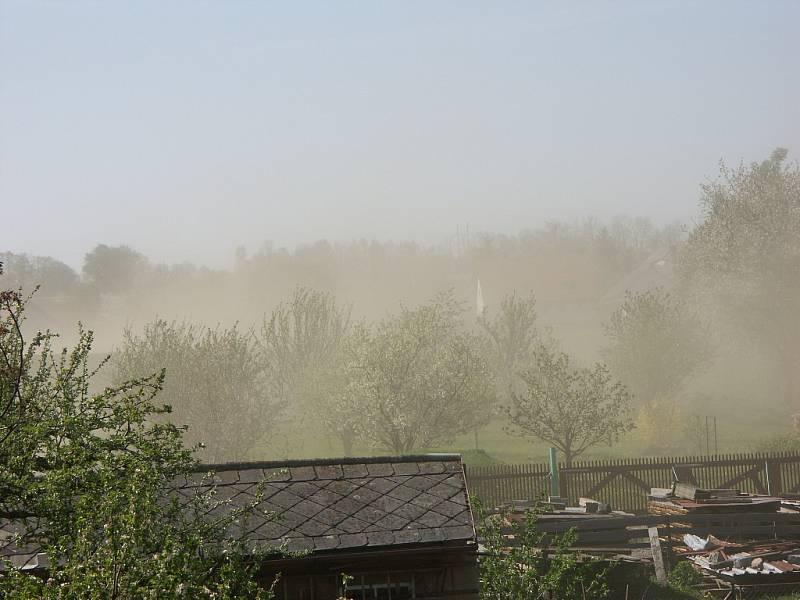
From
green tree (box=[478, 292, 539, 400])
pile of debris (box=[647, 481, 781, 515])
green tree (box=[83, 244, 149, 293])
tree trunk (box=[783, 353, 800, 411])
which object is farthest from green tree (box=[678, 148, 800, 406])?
green tree (box=[83, 244, 149, 293])

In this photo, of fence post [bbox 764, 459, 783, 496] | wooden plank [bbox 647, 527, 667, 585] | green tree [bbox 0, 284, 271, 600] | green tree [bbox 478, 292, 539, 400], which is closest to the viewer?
green tree [bbox 0, 284, 271, 600]

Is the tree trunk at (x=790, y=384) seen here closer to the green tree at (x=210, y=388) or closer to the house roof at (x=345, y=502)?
the green tree at (x=210, y=388)

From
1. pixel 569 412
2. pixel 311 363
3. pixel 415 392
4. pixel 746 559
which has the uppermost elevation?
pixel 311 363

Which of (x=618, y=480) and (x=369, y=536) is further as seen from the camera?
(x=618, y=480)

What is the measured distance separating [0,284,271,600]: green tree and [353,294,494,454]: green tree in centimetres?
3204

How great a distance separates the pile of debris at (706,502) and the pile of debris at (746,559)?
1184 mm

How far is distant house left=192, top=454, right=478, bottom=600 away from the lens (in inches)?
455

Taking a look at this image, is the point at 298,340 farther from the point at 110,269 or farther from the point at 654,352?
the point at 110,269

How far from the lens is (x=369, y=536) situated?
1164cm

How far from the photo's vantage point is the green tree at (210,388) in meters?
42.8

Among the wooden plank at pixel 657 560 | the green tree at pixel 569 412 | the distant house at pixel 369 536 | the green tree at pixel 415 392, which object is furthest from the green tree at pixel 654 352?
the distant house at pixel 369 536

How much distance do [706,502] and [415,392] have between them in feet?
67.3

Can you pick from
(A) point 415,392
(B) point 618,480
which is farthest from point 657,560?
(A) point 415,392

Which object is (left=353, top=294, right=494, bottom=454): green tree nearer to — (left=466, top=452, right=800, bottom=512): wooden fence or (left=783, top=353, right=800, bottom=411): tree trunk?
(left=466, top=452, right=800, bottom=512): wooden fence
